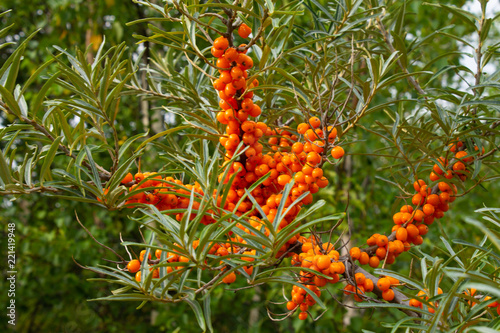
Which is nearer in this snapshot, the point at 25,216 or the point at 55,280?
the point at 55,280

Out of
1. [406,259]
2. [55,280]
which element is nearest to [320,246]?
[406,259]

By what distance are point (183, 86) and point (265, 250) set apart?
43cm

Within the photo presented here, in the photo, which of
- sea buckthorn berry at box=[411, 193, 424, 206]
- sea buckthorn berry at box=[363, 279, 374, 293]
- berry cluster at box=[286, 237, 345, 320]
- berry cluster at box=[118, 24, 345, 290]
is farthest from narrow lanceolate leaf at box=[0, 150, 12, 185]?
sea buckthorn berry at box=[411, 193, 424, 206]

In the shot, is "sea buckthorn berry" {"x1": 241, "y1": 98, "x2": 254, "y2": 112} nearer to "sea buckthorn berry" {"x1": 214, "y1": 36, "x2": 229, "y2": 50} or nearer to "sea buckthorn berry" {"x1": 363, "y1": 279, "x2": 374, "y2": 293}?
"sea buckthorn berry" {"x1": 214, "y1": 36, "x2": 229, "y2": 50}

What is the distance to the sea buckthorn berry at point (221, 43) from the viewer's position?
48 centimetres

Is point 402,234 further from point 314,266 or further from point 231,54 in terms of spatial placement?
point 231,54

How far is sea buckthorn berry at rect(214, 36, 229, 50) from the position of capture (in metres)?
0.48

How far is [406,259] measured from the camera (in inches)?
85.8

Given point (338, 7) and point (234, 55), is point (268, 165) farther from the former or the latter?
point (338, 7)

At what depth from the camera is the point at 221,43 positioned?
0.48m

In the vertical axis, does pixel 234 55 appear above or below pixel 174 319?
above

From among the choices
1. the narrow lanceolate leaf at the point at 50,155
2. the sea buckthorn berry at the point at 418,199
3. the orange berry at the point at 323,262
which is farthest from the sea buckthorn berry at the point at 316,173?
the narrow lanceolate leaf at the point at 50,155

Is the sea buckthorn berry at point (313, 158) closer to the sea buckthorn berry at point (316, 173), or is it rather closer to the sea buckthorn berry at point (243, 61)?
the sea buckthorn berry at point (316, 173)

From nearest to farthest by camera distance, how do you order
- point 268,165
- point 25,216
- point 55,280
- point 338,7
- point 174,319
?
point 268,165 → point 338,7 → point 174,319 → point 55,280 → point 25,216
